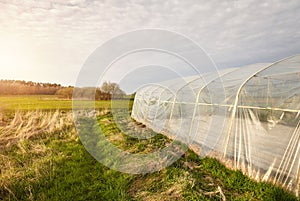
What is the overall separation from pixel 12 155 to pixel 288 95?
8035mm

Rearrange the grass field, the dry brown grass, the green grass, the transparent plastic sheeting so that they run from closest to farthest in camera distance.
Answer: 1. the grass field
2. the transparent plastic sheeting
3. the dry brown grass
4. the green grass

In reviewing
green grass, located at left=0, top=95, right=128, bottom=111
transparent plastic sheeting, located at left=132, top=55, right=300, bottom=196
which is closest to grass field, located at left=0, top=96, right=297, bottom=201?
transparent plastic sheeting, located at left=132, top=55, right=300, bottom=196

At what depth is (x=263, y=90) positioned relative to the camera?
18.3 feet

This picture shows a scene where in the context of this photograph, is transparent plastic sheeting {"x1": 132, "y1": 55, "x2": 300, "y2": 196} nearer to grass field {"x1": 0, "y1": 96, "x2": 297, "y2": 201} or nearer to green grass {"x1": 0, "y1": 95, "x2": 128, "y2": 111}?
grass field {"x1": 0, "y1": 96, "x2": 297, "y2": 201}

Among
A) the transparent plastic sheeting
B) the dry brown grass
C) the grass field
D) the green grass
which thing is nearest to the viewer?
the grass field

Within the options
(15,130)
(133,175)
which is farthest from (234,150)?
(15,130)

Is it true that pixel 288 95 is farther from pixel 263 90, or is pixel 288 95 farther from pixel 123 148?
pixel 123 148

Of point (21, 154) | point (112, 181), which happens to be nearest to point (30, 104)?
point (21, 154)

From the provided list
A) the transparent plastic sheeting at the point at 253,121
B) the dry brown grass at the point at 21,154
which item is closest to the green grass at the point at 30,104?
the dry brown grass at the point at 21,154

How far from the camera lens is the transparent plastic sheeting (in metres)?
4.62

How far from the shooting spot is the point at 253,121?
554 centimetres

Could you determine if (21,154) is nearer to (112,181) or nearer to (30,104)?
(112,181)

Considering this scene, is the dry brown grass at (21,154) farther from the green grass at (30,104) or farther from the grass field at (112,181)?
the green grass at (30,104)

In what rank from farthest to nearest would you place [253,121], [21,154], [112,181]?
[21,154] < [253,121] < [112,181]
